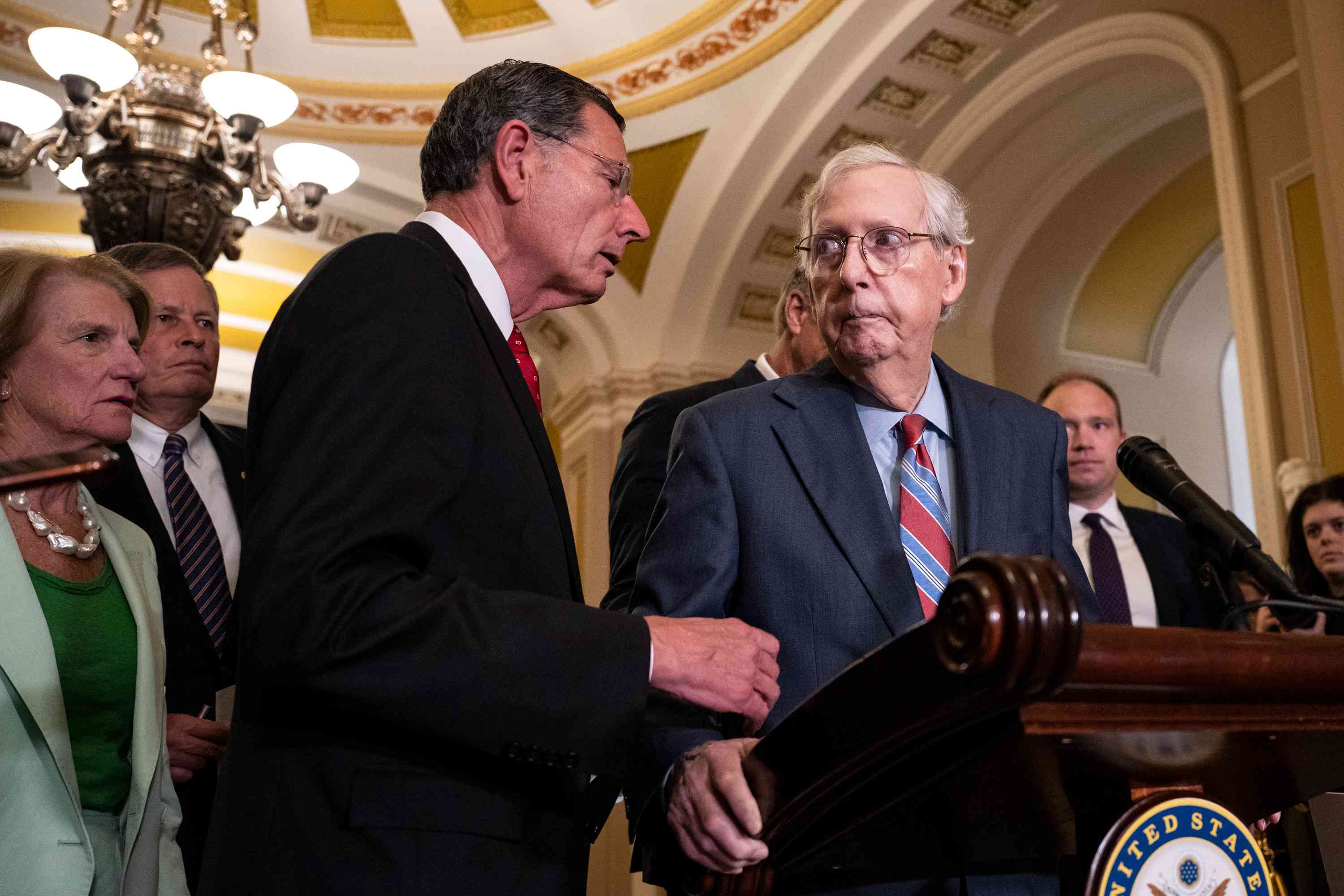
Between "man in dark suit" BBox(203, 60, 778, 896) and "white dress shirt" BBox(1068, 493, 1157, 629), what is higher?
"white dress shirt" BBox(1068, 493, 1157, 629)

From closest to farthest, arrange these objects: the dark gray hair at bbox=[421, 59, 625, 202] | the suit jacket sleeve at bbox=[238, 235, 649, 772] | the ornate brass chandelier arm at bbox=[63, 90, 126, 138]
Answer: the suit jacket sleeve at bbox=[238, 235, 649, 772] → the dark gray hair at bbox=[421, 59, 625, 202] → the ornate brass chandelier arm at bbox=[63, 90, 126, 138]

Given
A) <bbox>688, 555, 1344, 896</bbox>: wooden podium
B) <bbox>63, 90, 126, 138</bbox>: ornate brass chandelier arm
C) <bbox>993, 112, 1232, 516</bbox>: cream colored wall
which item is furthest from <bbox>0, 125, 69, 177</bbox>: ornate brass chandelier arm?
Result: <bbox>993, 112, 1232, 516</bbox>: cream colored wall

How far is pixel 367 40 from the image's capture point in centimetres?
884

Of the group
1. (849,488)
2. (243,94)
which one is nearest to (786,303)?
(849,488)

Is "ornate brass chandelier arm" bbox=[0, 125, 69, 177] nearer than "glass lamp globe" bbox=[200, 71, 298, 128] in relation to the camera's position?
No

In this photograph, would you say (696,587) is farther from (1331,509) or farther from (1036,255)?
(1036,255)

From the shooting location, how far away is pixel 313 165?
6.23 meters

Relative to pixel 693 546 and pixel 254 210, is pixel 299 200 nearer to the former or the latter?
pixel 254 210

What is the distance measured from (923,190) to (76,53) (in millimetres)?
4755

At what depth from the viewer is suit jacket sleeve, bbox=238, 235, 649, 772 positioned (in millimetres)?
1180

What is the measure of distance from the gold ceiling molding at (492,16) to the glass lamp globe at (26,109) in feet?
11.8

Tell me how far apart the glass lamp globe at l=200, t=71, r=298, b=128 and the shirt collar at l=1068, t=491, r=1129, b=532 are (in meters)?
3.97

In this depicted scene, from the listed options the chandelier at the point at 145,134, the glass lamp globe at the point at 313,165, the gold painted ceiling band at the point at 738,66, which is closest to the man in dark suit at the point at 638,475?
the chandelier at the point at 145,134

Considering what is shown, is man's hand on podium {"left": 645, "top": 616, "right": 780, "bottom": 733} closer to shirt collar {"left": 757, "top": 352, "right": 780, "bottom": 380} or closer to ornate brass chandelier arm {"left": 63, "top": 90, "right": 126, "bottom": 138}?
shirt collar {"left": 757, "top": 352, "right": 780, "bottom": 380}
